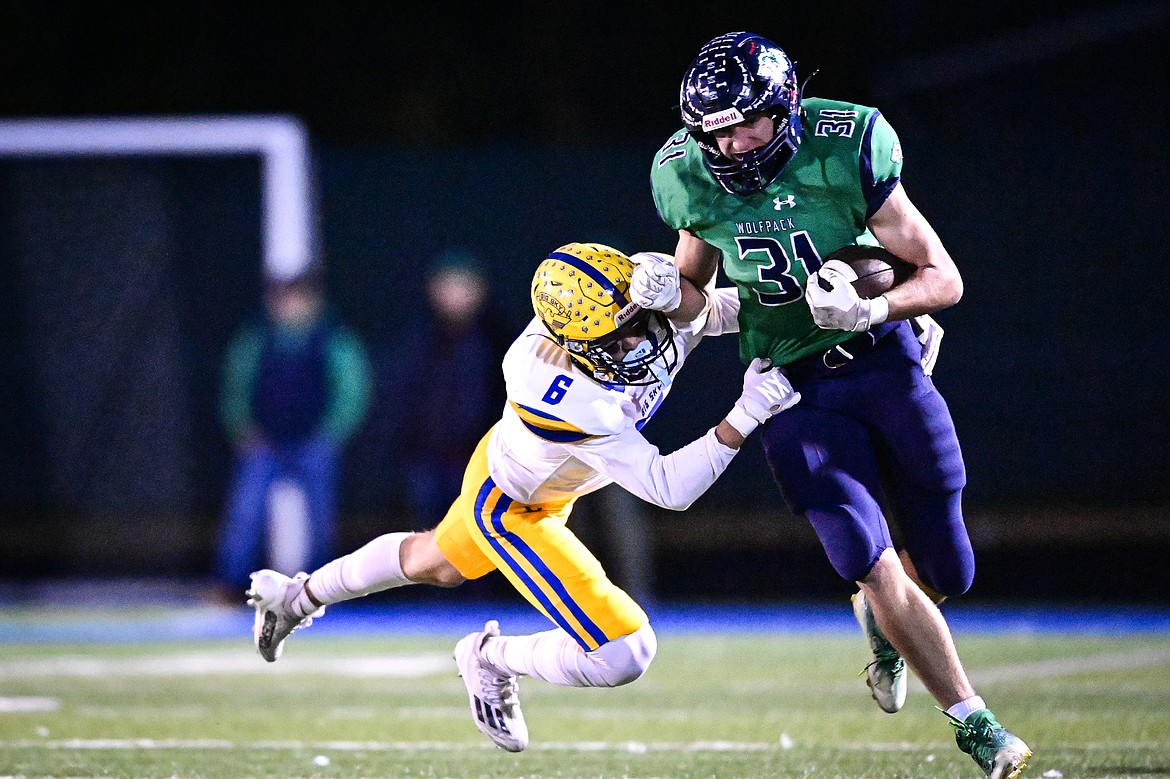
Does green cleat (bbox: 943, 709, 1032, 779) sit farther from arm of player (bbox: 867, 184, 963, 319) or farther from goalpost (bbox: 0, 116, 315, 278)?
goalpost (bbox: 0, 116, 315, 278)

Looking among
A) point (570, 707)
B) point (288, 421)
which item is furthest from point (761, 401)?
point (288, 421)

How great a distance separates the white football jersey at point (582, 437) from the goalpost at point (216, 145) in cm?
413

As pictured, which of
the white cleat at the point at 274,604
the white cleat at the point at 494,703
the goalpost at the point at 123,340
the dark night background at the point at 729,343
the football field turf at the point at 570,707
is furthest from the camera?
the dark night background at the point at 729,343

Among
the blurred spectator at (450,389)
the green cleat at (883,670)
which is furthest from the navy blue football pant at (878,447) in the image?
the blurred spectator at (450,389)

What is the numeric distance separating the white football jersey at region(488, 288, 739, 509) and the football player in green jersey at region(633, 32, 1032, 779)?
0.17 metres

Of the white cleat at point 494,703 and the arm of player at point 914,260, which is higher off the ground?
the arm of player at point 914,260

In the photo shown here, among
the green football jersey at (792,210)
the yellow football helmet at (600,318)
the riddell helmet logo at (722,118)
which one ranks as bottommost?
the yellow football helmet at (600,318)

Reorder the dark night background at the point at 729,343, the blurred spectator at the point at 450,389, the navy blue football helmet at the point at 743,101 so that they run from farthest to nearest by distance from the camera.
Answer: the dark night background at the point at 729,343
the blurred spectator at the point at 450,389
the navy blue football helmet at the point at 743,101

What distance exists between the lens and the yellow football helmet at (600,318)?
11.5 feet

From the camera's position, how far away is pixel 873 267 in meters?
3.52

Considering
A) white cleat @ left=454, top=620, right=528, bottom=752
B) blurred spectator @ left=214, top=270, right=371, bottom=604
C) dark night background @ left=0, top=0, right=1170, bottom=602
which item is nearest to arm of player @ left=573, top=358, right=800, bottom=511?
white cleat @ left=454, top=620, right=528, bottom=752

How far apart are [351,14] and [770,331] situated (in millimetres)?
8982

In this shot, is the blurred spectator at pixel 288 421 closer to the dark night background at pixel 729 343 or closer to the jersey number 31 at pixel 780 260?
the dark night background at pixel 729 343

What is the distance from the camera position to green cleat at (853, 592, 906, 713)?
12.4ft
